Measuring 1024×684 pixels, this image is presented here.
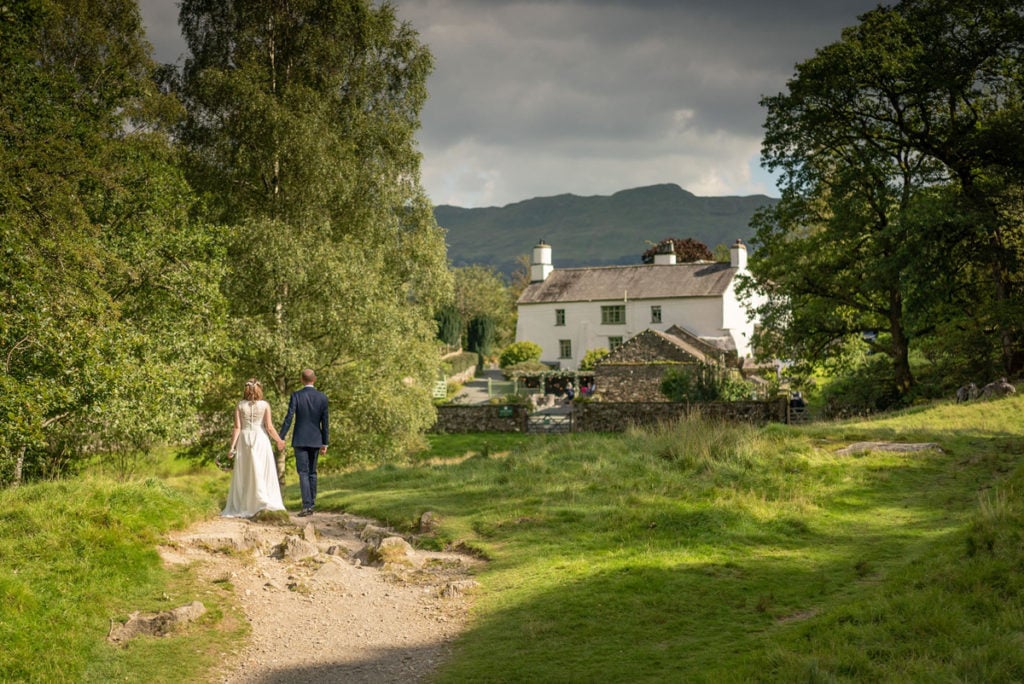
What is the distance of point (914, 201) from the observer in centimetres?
2822

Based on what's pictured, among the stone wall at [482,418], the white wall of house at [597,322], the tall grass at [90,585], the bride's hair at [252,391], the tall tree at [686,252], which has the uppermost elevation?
the tall tree at [686,252]

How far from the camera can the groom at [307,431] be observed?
13.8 m

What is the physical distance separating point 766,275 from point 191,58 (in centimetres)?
2282

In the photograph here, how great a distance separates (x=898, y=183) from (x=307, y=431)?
25948mm

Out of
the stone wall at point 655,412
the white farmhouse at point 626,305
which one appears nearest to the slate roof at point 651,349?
the stone wall at point 655,412

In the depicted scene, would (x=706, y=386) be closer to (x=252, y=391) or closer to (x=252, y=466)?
(x=252, y=391)

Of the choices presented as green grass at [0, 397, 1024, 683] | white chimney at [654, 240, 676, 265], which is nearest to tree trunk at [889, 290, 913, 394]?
green grass at [0, 397, 1024, 683]

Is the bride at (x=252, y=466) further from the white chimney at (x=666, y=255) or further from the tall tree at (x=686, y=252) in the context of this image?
the tall tree at (x=686, y=252)

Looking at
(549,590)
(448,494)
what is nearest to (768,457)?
(448,494)

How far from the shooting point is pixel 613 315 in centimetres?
6888

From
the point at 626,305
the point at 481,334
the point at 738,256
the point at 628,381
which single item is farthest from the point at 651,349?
the point at 481,334

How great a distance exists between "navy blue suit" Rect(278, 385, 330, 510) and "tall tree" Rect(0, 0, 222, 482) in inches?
136

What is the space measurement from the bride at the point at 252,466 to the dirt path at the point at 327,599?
0.55 m

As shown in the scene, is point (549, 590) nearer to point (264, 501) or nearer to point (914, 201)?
point (264, 501)
